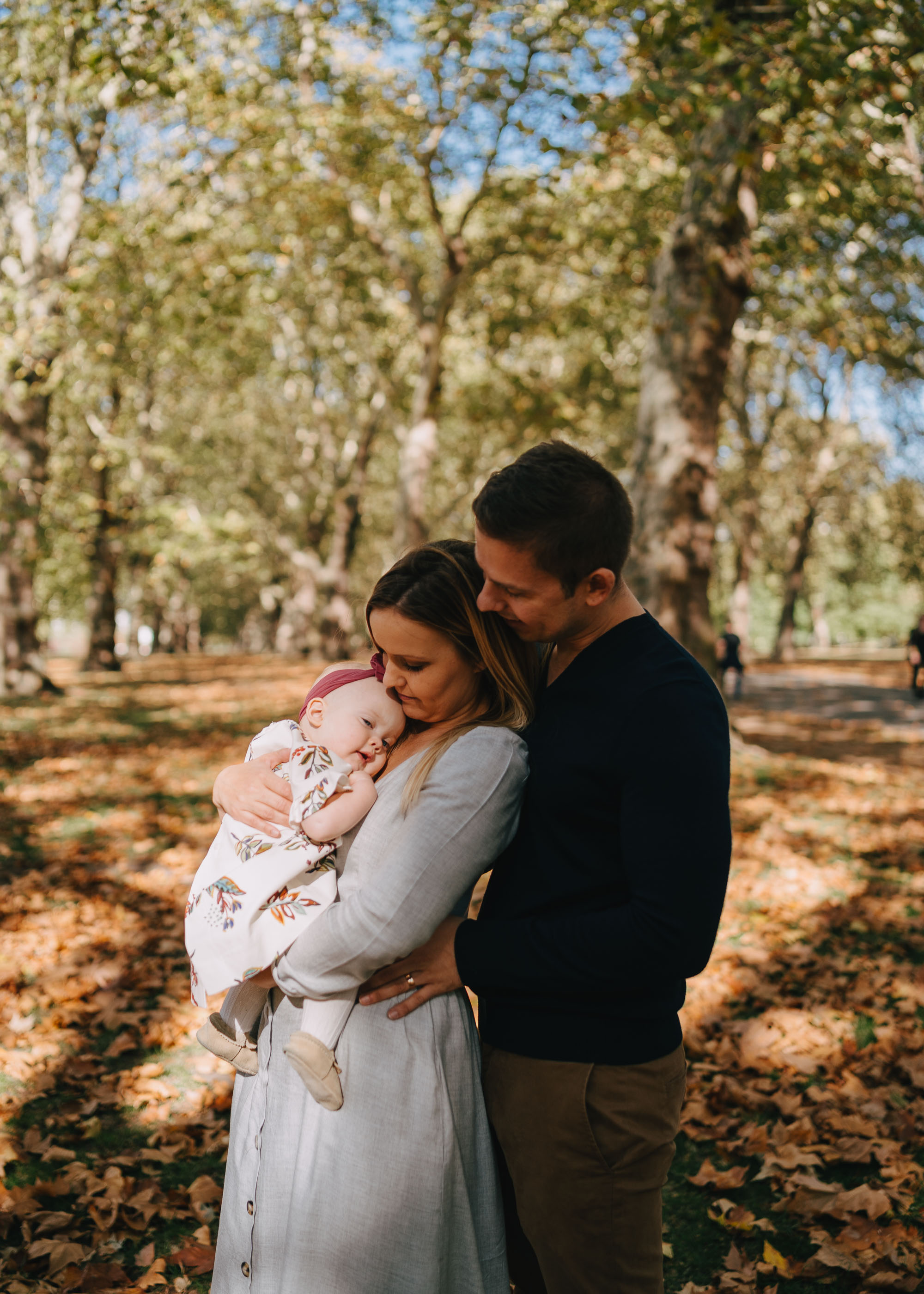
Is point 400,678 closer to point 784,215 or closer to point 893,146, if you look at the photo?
point 893,146

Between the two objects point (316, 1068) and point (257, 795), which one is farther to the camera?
point (257, 795)

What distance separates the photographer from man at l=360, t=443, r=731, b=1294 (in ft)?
6.26

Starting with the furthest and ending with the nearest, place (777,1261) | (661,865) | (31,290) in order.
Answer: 1. (31,290)
2. (777,1261)
3. (661,865)

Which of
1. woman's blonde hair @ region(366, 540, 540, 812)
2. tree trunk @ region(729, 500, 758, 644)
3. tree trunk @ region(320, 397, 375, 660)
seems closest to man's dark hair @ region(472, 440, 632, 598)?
woman's blonde hair @ region(366, 540, 540, 812)

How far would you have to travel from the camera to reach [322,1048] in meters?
2.03

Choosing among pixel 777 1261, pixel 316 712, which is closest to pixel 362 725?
pixel 316 712

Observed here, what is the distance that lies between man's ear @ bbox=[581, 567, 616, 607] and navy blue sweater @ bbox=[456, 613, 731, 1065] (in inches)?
4.1

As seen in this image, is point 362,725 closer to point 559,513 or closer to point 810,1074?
point 559,513

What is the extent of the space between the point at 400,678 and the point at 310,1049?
85cm

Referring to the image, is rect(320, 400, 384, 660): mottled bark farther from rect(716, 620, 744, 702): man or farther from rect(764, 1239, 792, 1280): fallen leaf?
rect(764, 1239, 792, 1280): fallen leaf

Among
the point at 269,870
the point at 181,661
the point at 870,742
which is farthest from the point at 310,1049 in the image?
the point at 181,661

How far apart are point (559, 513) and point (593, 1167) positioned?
4.77 feet

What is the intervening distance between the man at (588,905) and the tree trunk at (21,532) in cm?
1485

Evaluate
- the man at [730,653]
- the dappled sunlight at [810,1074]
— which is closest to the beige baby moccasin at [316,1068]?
the dappled sunlight at [810,1074]
